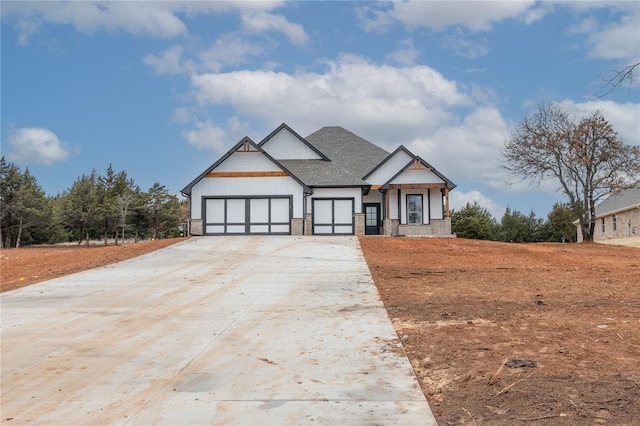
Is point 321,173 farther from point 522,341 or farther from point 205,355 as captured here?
point 522,341

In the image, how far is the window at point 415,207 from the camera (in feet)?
103

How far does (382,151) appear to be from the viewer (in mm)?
36125

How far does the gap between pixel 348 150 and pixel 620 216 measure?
24.0 m

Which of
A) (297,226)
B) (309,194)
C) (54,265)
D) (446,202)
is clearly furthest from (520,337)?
(446,202)

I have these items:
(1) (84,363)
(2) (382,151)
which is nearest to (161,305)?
(1) (84,363)

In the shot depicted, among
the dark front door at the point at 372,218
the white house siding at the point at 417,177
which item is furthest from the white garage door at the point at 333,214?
the white house siding at the point at 417,177

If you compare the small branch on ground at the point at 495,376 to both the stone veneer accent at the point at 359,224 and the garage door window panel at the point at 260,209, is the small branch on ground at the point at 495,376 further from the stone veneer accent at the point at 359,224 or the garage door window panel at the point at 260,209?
the stone veneer accent at the point at 359,224

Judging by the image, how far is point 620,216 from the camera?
140 feet

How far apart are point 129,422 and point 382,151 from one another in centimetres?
3250

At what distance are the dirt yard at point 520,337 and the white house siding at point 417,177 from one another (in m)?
14.6

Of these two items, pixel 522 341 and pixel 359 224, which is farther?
pixel 359 224

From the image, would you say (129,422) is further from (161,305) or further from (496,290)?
(496,290)

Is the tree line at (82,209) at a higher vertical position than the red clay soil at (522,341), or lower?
higher

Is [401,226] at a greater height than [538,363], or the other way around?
[401,226]
